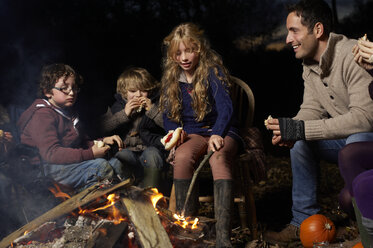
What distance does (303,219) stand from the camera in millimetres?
3357

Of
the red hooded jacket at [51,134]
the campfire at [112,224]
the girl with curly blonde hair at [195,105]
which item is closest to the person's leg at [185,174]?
the girl with curly blonde hair at [195,105]

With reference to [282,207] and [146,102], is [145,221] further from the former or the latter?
[282,207]

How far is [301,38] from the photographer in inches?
125

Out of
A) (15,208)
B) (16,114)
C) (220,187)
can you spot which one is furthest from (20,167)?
(220,187)

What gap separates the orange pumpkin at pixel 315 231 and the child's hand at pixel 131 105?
5.74ft

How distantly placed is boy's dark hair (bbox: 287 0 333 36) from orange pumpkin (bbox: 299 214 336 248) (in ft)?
4.86

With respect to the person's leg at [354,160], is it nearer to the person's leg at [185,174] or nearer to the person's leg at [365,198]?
the person's leg at [365,198]

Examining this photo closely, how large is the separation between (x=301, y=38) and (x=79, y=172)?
6.62 ft

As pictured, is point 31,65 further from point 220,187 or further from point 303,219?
point 303,219

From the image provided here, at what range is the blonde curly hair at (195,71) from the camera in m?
3.38

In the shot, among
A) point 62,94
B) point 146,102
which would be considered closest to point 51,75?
point 62,94

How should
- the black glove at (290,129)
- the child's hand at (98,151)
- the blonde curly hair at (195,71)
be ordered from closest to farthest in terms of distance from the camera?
the black glove at (290,129) → the child's hand at (98,151) → the blonde curly hair at (195,71)

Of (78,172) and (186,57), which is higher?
(186,57)

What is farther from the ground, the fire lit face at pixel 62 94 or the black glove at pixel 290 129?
the fire lit face at pixel 62 94
